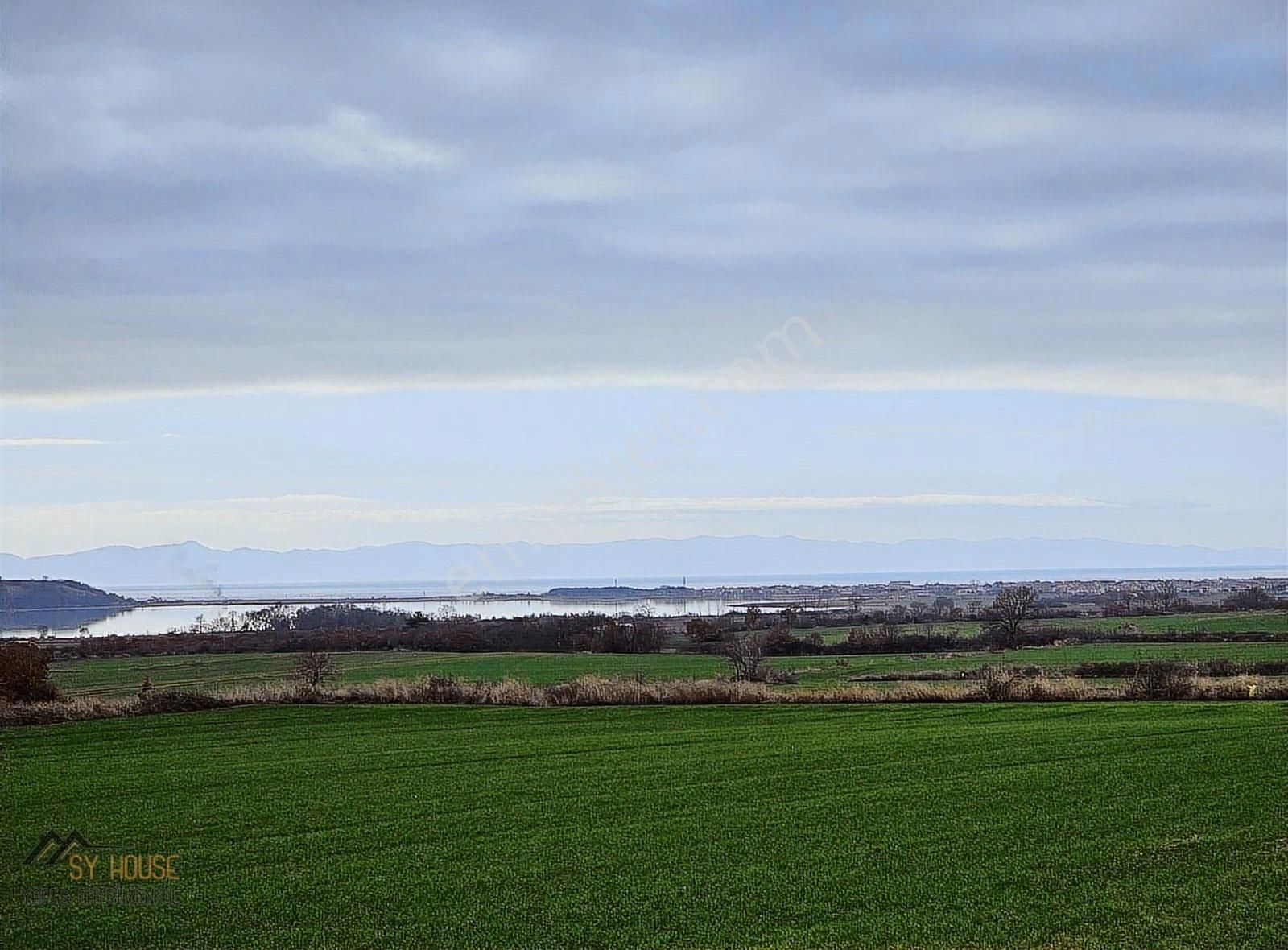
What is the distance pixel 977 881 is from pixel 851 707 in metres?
18.1

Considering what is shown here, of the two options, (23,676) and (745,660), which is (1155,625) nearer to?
(745,660)

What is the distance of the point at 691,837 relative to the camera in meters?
12.7

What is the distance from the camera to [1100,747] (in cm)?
1878

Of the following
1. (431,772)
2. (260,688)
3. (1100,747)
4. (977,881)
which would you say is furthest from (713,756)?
(260,688)

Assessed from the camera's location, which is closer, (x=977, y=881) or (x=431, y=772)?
(x=977, y=881)

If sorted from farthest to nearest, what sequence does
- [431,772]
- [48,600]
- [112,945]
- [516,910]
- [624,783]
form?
[48,600]
[431,772]
[624,783]
[516,910]
[112,945]

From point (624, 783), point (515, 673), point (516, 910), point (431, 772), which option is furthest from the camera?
point (515, 673)

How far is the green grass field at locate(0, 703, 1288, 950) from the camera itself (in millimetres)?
9484

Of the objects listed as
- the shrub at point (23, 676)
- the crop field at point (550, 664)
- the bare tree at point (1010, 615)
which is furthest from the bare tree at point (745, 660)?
the shrub at point (23, 676)

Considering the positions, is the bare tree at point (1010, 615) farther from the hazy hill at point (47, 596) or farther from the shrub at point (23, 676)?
the hazy hill at point (47, 596)

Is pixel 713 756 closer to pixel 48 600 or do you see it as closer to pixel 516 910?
pixel 516 910

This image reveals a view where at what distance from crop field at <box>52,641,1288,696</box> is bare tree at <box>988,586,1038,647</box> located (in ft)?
18.4

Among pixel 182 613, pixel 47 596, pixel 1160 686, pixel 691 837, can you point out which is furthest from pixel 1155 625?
pixel 182 613

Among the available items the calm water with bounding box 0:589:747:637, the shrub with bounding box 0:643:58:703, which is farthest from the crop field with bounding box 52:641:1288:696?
the calm water with bounding box 0:589:747:637
